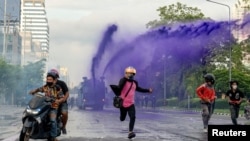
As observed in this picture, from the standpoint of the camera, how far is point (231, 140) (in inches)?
228

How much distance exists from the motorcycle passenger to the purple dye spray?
3450 cm

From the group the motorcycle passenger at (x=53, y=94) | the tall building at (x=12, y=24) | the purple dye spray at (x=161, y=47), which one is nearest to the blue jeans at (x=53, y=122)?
the motorcycle passenger at (x=53, y=94)

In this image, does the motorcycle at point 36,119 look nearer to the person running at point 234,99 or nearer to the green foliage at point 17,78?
the person running at point 234,99

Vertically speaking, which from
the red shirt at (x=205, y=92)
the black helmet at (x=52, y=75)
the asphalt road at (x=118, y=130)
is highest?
the black helmet at (x=52, y=75)

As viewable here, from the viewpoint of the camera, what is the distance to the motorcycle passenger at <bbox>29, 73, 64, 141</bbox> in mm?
10133

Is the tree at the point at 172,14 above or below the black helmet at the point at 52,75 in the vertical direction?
above

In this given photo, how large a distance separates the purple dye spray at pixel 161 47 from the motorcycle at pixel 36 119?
1386 inches

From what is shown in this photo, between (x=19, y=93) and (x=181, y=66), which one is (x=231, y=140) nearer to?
(x=181, y=66)

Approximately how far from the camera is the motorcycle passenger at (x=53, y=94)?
399 inches

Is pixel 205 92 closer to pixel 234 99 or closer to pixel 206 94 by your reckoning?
pixel 206 94

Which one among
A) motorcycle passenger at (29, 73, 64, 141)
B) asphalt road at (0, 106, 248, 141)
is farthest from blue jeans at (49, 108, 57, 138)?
asphalt road at (0, 106, 248, 141)

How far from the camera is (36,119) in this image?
965 cm

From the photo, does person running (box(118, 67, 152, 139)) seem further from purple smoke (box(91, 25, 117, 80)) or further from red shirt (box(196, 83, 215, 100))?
purple smoke (box(91, 25, 117, 80))

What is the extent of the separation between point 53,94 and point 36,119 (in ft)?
3.31
